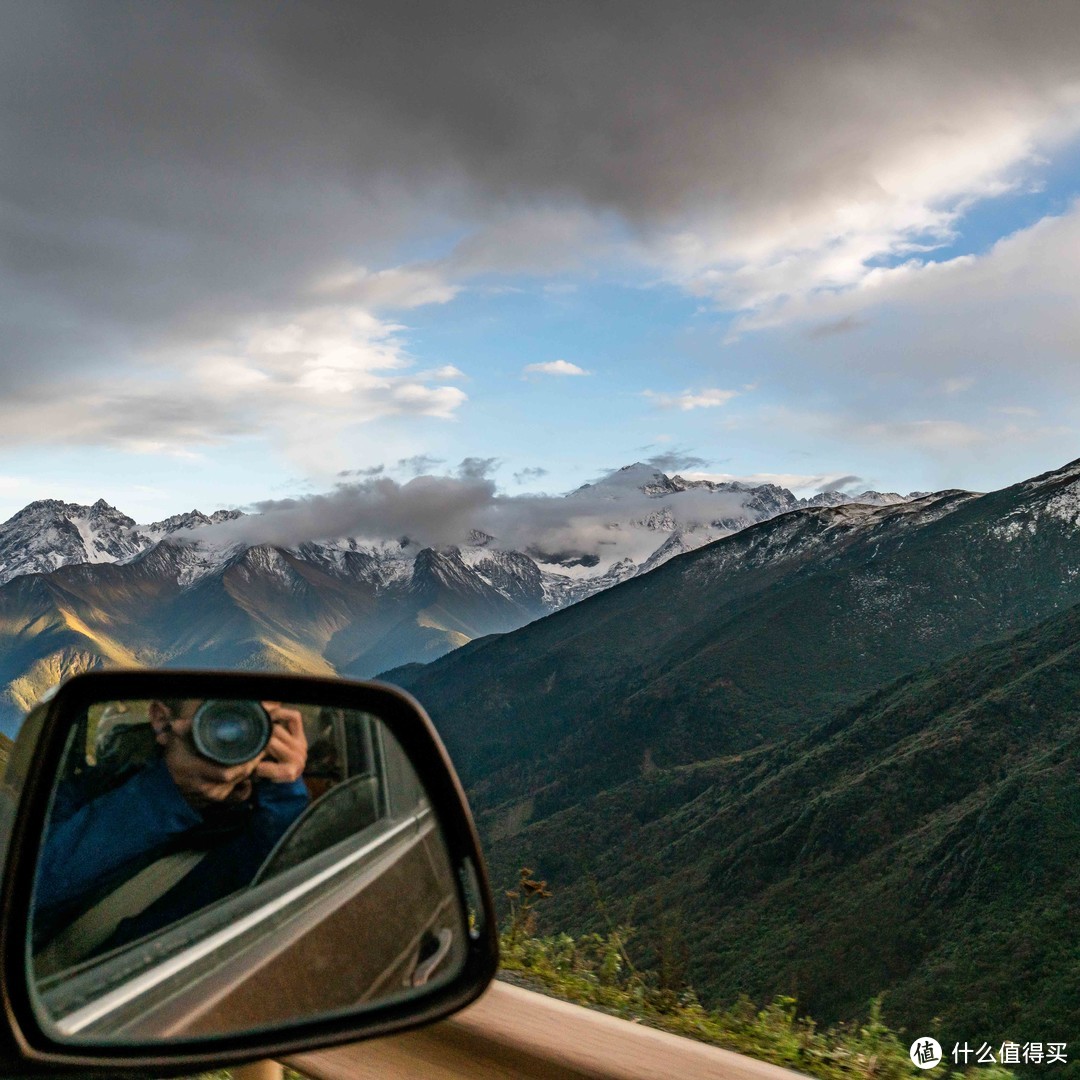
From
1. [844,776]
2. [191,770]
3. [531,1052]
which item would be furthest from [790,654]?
[191,770]

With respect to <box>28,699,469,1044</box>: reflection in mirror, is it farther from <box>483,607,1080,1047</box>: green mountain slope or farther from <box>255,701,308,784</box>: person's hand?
<box>483,607,1080,1047</box>: green mountain slope

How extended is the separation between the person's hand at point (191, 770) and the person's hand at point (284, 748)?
2.1 inches

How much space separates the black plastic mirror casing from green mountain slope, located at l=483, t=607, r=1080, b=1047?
1177 inches

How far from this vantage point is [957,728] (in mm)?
82062

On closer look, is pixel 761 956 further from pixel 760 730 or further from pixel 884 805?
pixel 760 730

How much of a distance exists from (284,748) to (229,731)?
0.11 meters

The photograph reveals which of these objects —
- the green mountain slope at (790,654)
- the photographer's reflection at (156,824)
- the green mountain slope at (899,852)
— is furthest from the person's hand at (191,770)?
the green mountain slope at (790,654)

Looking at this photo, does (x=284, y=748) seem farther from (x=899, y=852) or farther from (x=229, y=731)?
(x=899, y=852)

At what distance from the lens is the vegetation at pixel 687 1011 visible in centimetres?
305

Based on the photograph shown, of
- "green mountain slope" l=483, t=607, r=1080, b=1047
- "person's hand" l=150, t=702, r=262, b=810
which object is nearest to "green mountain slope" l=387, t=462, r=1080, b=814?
"green mountain slope" l=483, t=607, r=1080, b=1047

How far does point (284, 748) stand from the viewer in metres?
1.77

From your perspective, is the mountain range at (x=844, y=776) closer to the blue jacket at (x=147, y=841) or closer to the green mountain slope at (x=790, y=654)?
the green mountain slope at (x=790, y=654)

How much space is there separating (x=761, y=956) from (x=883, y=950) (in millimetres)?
7090

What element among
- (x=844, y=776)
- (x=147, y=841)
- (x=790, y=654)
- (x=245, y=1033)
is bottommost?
(x=844, y=776)
